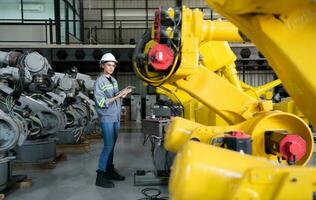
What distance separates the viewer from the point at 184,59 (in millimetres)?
2873

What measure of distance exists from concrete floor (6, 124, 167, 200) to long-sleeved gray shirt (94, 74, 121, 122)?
1.01 meters

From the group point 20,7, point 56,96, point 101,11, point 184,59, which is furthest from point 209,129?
point 101,11

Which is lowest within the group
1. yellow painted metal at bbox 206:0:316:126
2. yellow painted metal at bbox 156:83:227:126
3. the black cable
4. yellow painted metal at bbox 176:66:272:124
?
the black cable

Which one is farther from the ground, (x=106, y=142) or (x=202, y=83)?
(x=202, y=83)

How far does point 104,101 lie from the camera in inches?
200

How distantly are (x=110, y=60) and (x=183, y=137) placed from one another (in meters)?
2.75

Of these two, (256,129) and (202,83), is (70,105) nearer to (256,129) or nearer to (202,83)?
(202,83)

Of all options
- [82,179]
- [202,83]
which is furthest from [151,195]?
[202,83]

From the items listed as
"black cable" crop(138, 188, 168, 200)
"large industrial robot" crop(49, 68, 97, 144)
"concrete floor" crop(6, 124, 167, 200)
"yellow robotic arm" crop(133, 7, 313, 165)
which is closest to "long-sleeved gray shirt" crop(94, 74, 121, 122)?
"concrete floor" crop(6, 124, 167, 200)

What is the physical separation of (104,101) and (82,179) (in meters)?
1.38

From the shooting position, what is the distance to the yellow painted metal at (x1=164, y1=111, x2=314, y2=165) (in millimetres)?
2689

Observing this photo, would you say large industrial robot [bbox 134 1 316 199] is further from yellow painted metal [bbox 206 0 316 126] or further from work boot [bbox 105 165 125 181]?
work boot [bbox 105 165 125 181]

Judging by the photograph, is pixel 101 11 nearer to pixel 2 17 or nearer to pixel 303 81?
pixel 2 17

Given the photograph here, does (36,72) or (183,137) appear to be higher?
(36,72)
